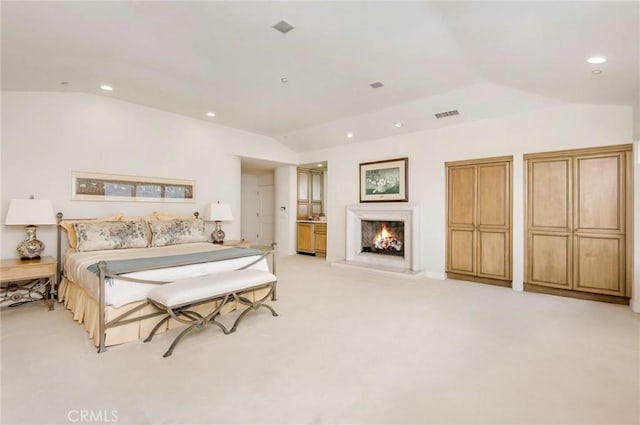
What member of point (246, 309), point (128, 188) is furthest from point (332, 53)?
point (128, 188)

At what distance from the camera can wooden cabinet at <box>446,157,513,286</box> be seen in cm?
472

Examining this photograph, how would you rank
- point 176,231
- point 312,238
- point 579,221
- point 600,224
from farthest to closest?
point 312,238
point 176,231
point 579,221
point 600,224

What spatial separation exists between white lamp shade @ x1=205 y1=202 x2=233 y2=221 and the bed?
0.36m

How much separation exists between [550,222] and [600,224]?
1.73 feet

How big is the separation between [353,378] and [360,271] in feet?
12.6

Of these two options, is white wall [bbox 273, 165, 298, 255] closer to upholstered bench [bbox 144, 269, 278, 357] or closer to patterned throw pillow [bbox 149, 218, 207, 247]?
patterned throw pillow [bbox 149, 218, 207, 247]

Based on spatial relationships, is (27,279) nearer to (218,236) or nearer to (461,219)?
(218,236)

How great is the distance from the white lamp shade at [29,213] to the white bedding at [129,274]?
1.73 ft

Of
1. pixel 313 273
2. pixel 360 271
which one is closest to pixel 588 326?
pixel 360 271

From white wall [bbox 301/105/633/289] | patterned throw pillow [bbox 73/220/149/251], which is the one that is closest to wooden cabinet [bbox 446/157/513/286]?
white wall [bbox 301/105/633/289]

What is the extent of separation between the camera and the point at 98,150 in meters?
4.60

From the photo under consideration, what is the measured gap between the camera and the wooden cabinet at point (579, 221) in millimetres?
3826

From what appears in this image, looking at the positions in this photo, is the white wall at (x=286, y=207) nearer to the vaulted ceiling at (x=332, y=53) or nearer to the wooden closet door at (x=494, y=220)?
the vaulted ceiling at (x=332, y=53)

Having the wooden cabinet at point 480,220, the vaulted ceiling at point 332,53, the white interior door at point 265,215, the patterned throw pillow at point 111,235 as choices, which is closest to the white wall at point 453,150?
the wooden cabinet at point 480,220
